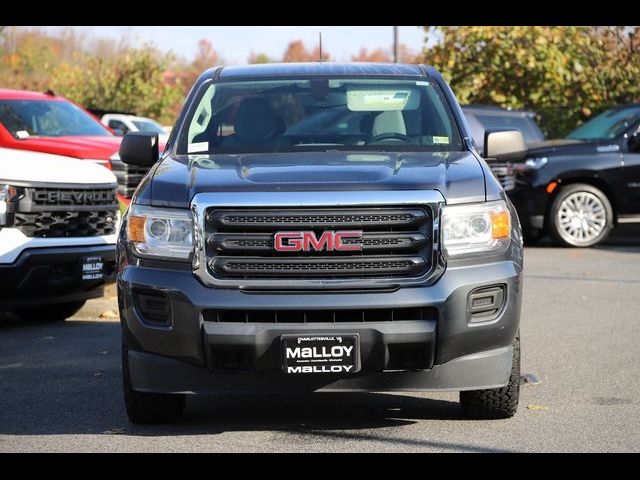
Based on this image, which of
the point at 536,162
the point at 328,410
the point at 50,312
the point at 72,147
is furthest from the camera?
the point at 536,162

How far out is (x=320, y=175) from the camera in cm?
602

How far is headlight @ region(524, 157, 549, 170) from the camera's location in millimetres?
16359

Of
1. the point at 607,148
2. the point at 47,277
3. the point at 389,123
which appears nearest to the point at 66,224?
the point at 47,277

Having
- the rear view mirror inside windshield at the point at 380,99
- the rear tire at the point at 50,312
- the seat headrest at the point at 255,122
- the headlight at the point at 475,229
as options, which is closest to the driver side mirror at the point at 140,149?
the seat headrest at the point at 255,122

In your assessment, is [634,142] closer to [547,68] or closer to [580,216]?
[580,216]

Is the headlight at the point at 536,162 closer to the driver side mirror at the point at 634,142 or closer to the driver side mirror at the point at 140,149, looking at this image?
the driver side mirror at the point at 634,142

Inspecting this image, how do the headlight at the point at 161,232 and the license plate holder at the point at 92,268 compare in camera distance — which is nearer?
the headlight at the point at 161,232

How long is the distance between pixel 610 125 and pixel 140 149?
36.3ft

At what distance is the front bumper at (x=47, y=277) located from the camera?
30.8 feet

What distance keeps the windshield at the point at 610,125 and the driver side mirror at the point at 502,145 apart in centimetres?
958

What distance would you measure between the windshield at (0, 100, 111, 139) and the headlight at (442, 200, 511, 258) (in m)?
7.59

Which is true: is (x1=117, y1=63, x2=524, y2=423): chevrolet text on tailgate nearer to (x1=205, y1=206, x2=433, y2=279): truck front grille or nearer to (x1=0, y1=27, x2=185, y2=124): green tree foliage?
(x1=205, y1=206, x2=433, y2=279): truck front grille

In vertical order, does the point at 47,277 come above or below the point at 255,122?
below

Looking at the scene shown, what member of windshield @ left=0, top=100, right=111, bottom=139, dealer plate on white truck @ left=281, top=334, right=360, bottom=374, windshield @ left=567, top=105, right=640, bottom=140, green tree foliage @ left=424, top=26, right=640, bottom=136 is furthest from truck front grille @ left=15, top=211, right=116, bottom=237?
green tree foliage @ left=424, top=26, right=640, bottom=136
